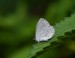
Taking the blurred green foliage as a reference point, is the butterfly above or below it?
below

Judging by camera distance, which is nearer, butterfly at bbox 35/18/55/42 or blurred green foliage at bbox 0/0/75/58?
butterfly at bbox 35/18/55/42

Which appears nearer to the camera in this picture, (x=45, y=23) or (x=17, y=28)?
(x=45, y=23)

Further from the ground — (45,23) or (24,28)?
(24,28)

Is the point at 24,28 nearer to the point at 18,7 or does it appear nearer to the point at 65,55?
the point at 18,7

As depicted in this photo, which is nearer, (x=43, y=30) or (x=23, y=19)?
(x=43, y=30)

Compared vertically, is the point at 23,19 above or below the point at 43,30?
above

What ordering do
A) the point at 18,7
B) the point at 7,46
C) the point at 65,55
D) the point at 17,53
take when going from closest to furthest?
the point at 65,55
the point at 17,53
the point at 7,46
the point at 18,7

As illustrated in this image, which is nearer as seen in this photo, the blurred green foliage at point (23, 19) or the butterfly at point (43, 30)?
the butterfly at point (43, 30)

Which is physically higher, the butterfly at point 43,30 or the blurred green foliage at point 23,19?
the blurred green foliage at point 23,19

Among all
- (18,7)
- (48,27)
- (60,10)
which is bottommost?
(48,27)

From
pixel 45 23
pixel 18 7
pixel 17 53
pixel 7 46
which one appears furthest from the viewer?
pixel 18 7

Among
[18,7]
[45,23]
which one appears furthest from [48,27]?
[18,7]
